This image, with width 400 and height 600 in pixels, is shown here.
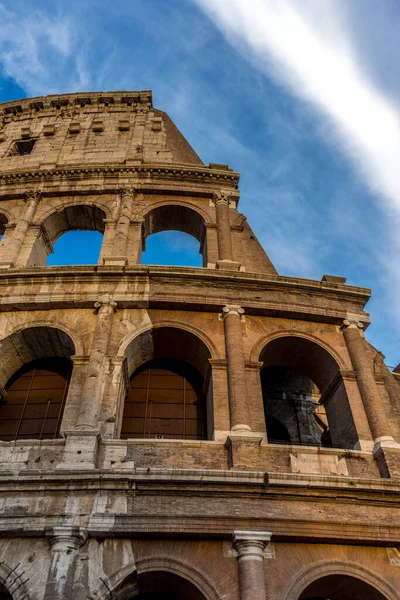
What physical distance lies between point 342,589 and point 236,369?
13.5 feet

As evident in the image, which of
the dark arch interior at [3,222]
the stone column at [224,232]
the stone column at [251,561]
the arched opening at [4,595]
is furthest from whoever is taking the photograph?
the dark arch interior at [3,222]

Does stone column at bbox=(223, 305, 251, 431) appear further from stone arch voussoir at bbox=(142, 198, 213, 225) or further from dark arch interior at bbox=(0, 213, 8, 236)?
dark arch interior at bbox=(0, 213, 8, 236)

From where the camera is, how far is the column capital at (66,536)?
7453mm

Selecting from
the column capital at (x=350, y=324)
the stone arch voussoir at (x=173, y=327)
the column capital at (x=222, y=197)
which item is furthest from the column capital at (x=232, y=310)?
the column capital at (x=222, y=197)

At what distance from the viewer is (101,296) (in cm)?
1109

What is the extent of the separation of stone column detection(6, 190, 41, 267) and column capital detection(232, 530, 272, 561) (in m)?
8.51

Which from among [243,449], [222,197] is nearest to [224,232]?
[222,197]

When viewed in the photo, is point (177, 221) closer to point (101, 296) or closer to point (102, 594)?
point (101, 296)

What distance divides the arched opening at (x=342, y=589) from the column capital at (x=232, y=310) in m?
5.30

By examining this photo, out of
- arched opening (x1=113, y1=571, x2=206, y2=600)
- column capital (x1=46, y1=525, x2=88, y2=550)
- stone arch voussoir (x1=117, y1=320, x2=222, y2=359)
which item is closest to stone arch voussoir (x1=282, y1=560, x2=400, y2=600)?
arched opening (x1=113, y1=571, x2=206, y2=600)

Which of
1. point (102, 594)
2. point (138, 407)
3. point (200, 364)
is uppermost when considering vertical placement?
point (200, 364)

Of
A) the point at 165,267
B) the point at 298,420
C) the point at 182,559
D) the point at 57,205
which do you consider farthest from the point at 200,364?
the point at 57,205

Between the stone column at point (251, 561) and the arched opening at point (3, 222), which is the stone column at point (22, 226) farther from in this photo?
the stone column at point (251, 561)

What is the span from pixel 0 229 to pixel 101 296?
5934mm
